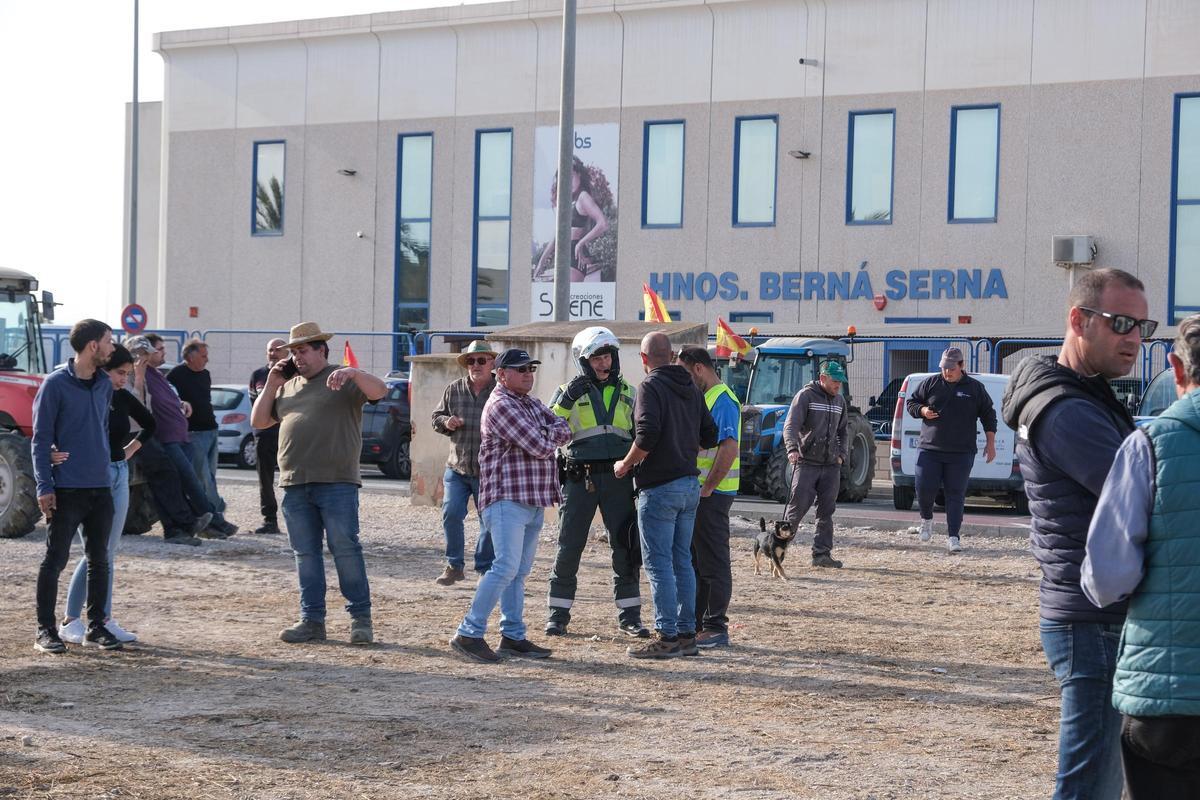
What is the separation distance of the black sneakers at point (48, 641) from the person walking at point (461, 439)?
11.9 ft

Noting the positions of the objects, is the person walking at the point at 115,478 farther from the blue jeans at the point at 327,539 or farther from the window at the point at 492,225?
the window at the point at 492,225

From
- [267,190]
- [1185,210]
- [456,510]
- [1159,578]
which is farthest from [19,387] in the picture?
[267,190]

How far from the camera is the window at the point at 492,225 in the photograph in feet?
117

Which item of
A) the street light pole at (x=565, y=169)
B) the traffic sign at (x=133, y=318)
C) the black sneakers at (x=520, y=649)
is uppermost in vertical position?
the street light pole at (x=565, y=169)

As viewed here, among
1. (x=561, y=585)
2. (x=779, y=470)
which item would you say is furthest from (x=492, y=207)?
(x=561, y=585)

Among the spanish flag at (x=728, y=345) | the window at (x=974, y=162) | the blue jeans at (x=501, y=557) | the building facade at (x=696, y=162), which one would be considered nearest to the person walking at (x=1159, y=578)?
the blue jeans at (x=501, y=557)

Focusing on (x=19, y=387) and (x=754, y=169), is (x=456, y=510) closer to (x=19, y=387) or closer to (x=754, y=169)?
(x=19, y=387)

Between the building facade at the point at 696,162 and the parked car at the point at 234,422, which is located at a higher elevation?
the building facade at the point at 696,162

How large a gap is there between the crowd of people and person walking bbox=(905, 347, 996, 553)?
23mm

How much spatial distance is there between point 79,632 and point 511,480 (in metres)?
2.64

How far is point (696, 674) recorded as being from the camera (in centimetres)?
844

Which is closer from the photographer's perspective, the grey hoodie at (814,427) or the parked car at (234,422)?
the grey hoodie at (814,427)

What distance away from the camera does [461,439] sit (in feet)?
38.9

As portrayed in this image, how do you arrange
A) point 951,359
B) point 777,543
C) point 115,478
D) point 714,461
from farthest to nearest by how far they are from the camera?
point 951,359 → point 777,543 → point 714,461 → point 115,478
